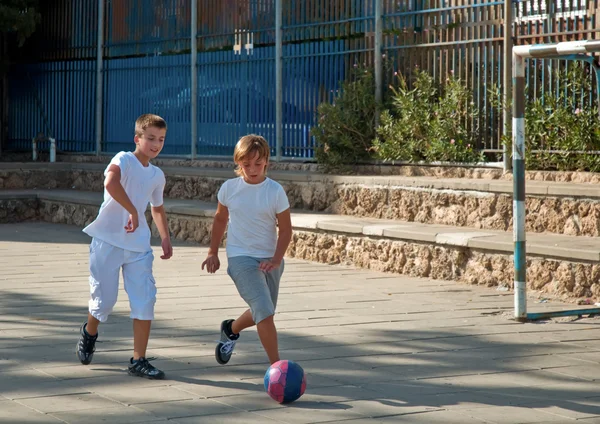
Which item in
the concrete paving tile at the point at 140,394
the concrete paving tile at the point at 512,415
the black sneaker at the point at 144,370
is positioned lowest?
the concrete paving tile at the point at 512,415

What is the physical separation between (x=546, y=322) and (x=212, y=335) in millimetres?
2489

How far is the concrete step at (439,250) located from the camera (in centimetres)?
841

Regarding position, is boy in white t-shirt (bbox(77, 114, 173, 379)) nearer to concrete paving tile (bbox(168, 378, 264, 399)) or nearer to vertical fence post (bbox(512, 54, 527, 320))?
concrete paving tile (bbox(168, 378, 264, 399))

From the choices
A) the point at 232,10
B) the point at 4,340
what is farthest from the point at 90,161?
the point at 4,340

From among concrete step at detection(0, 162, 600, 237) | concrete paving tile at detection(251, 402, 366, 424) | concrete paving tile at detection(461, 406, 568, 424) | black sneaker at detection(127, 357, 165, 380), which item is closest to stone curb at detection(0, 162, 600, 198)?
concrete step at detection(0, 162, 600, 237)

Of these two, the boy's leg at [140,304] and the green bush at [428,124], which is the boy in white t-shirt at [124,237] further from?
the green bush at [428,124]

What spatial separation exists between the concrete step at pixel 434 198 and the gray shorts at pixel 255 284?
429 cm

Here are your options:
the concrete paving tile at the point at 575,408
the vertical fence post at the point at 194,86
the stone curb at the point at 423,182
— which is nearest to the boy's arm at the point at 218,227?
the concrete paving tile at the point at 575,408

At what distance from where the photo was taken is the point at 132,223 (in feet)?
19.8

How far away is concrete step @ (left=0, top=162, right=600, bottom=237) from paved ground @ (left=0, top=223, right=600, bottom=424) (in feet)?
3.49

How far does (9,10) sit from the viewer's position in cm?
1761

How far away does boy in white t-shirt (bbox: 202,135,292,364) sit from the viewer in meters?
5.73

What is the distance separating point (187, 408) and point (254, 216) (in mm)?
1240

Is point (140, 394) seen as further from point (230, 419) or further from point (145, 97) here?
point (145, 97)
